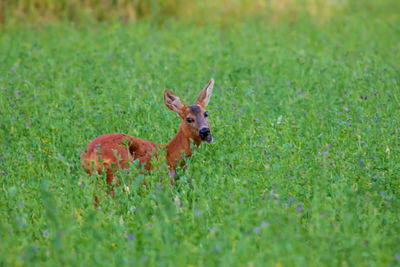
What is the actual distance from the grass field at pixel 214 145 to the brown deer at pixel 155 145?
171 millimetres

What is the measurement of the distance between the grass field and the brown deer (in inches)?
6.7

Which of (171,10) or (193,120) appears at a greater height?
(193,120)

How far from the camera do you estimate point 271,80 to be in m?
8.61

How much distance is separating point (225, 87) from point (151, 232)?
14.3ft

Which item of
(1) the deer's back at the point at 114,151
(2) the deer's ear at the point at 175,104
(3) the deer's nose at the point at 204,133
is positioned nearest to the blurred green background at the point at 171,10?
(2) the deer's ear at the point at 175,104

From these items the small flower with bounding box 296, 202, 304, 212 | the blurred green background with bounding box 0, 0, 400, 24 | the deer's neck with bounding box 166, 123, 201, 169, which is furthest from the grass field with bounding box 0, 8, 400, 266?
the blurred green background with bounding box 0, 0, 400, 24

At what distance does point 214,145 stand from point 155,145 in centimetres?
61

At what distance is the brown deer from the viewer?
548 cm

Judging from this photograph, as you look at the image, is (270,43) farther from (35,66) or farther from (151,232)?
(151,232)

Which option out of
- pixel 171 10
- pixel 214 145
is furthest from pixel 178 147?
pixel 171 10

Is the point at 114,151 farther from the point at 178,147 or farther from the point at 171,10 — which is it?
the point at 171,10

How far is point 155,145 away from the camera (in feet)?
19.9

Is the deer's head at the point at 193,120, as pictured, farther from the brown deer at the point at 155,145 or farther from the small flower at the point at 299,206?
the small flower at the point at 299,206

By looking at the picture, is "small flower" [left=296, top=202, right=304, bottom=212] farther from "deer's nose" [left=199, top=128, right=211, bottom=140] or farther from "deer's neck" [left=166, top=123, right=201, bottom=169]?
"deer's neck" [left=166, top=123, right=201, bottom=169]
